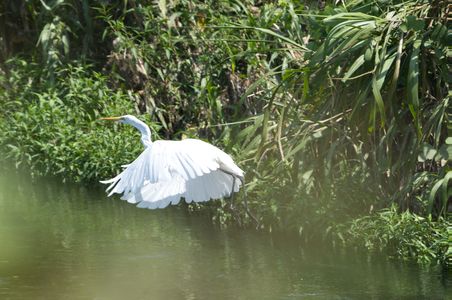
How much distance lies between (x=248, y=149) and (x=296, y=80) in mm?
712

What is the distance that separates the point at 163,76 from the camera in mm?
10047

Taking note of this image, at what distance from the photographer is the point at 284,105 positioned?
278 inches

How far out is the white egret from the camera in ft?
18.7

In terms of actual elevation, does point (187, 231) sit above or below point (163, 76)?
below

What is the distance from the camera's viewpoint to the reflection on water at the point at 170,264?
5.68 meters

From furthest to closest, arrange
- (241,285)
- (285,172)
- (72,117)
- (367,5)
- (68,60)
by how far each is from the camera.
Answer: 1. (68,60)
2. (72,117)
3. (285,172)
4. (367,5)
5. (241,285)

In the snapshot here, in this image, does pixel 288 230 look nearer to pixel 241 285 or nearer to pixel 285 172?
pixel 285 172

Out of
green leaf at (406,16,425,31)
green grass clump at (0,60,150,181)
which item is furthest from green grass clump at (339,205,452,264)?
green grass clump at (0,60,150,181)

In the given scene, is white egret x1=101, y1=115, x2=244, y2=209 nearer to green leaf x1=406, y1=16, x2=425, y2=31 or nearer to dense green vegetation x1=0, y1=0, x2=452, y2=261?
dense green vegetation x1=0, y1=0, x2=452, y2=261

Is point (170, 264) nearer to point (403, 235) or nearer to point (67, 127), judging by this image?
point (403, 235)

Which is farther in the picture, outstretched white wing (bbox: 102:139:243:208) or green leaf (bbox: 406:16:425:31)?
green leaf (bbox: 406:16:425:31)

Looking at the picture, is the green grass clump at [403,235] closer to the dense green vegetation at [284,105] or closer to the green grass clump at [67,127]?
the dense green vegetation at [284,105]

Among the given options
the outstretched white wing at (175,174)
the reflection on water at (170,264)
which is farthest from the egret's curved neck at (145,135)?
the reflection on water at (170,264)

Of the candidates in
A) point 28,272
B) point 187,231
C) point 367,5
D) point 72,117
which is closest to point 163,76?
point 72,117
